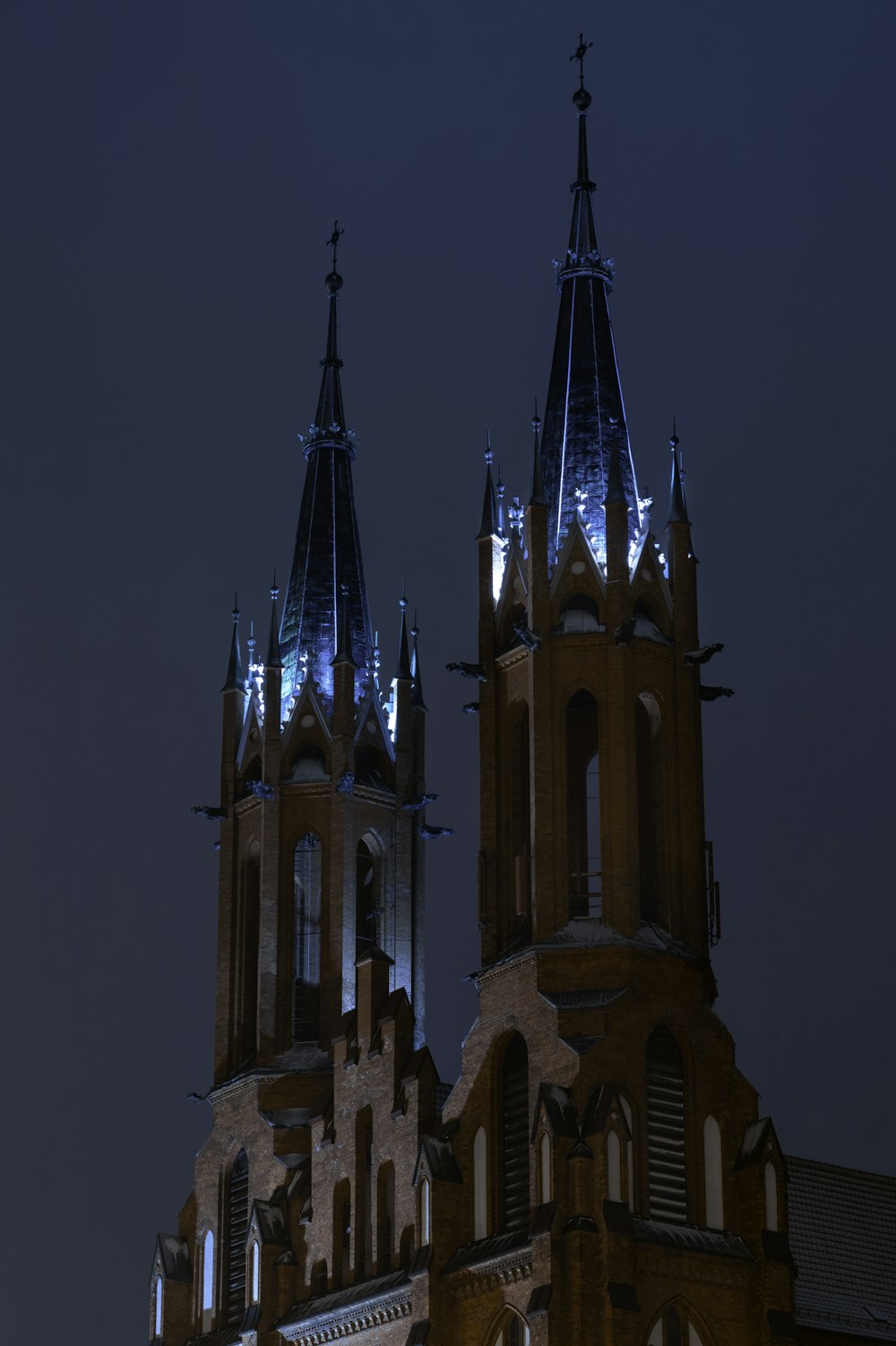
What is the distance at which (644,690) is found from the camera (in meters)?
62.7

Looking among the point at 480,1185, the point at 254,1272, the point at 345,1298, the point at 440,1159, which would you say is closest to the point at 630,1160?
the point at 480,1185

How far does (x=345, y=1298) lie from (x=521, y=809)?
1124cm

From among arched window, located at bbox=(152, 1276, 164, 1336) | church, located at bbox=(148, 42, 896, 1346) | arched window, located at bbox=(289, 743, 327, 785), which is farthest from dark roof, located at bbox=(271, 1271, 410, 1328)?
arched window, located at bbox=(289, 743, 327, 785)

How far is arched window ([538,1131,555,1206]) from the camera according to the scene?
185ft

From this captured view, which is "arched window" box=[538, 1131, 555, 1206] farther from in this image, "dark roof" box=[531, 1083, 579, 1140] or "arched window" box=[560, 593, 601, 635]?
"arched window" box=[560, 593, 601, 635]

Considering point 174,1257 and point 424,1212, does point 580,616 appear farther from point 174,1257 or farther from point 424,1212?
point 174,1257

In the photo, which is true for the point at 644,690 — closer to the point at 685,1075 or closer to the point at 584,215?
the point at 685,1075

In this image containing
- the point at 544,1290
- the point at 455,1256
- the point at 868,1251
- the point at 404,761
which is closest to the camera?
the point at 544,1290

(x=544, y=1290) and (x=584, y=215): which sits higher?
(x=584, y=215)

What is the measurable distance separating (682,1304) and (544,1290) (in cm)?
321

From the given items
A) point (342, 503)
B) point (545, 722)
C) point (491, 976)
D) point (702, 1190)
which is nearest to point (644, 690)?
point (545, 722)

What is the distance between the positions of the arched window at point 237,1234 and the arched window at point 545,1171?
12.9 meters

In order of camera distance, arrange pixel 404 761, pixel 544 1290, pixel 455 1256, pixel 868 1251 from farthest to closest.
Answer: pixel 404 761 → pixel 868 1251 → pixel 455 1256 → pixel 544 1290

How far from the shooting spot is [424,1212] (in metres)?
59.5
